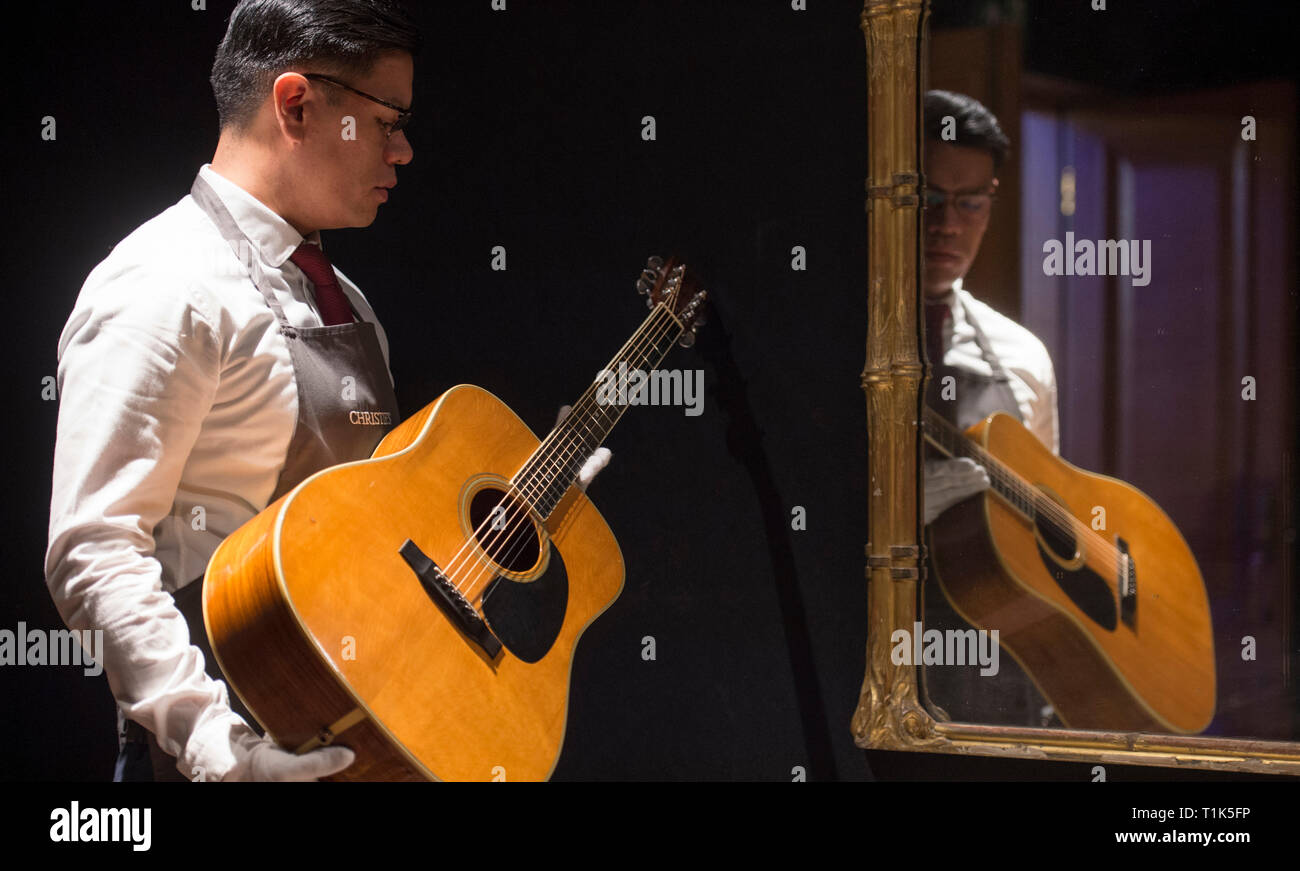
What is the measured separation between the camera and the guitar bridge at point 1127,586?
6.89 ft

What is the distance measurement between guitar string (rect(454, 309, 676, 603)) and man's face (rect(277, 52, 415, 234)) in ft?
1.87

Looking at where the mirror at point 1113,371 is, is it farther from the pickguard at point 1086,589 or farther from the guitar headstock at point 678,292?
the guitar headstock at point 678,292

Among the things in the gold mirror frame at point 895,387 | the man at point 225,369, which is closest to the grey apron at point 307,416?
the man at point 225,369

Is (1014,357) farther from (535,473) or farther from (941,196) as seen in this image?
(535,473)

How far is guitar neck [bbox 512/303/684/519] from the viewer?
211 centimetres

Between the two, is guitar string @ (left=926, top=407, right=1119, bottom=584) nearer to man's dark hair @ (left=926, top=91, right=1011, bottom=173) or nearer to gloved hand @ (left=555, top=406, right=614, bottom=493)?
man's dark hair @ (left=926, top=91, right=1011, bottom=173)

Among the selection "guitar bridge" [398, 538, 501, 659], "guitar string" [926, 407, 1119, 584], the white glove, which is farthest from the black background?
the white glove

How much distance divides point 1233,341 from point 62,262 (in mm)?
2361

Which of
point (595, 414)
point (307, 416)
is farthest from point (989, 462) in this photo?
point (307, 416)

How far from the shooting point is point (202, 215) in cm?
204

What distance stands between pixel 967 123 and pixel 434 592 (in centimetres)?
134

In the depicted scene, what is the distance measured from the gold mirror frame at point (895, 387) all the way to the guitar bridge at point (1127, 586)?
273 millimetres

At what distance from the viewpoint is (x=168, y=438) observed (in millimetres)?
1897
